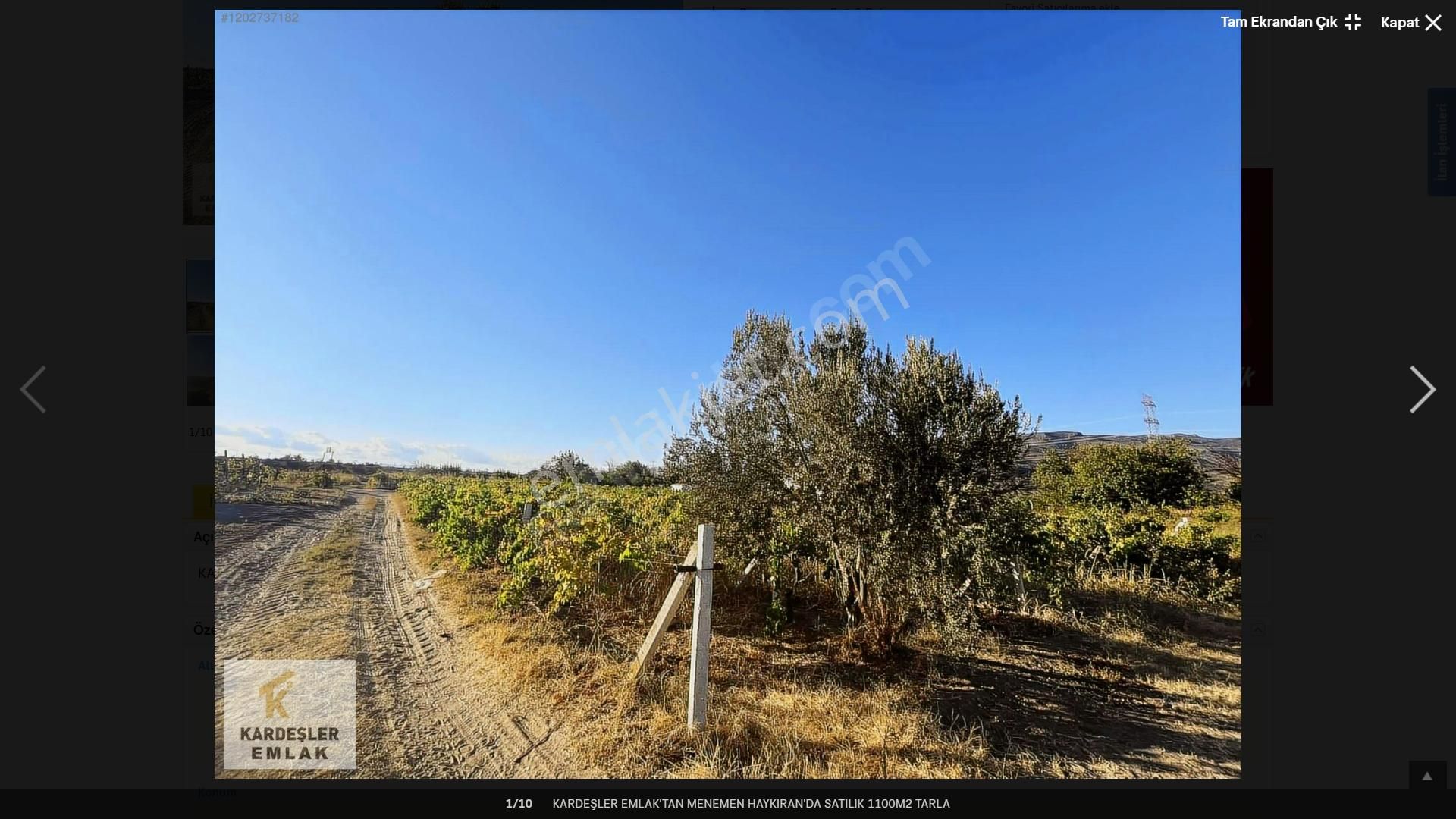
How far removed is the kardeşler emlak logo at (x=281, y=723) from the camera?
8.55 ft

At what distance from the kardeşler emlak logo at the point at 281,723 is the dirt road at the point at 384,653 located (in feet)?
0.23

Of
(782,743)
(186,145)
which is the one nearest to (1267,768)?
(782,743)

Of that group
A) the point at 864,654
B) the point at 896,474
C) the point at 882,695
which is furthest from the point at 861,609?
the point at 896,474

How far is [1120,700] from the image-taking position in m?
4.98

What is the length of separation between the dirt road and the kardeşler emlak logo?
0.07 metres

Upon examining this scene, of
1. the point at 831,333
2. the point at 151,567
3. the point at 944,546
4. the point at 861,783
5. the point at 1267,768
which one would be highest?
the point at 831,333

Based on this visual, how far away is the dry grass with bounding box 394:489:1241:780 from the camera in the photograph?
3438mm

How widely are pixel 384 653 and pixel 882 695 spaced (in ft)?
17.5

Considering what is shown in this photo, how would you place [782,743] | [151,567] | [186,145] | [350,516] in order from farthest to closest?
[350,516], [782,743], [186,145], [151,567]

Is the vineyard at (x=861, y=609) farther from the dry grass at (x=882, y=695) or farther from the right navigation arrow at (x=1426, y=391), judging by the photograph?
the right navigation arrow at (x=1426, y=391)

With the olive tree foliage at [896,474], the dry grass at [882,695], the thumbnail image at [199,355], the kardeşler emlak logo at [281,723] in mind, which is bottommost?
the dry grass at [882,695]

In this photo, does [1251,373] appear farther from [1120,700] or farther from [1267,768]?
[1120,700]

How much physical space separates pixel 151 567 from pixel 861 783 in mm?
4025

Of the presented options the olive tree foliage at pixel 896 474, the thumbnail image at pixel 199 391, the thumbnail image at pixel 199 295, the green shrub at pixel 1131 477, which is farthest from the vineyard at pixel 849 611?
the green shrub at pixel 1131 477
